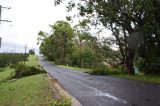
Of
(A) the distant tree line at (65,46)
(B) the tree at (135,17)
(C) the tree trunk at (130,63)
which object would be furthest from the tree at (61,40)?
(B) the tree at (135,17)

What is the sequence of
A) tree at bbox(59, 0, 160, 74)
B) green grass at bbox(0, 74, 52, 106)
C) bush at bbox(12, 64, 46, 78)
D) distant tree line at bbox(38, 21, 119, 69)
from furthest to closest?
distant tree line at bbox(38, 21, 119, 69) → bush at bbox(12, 64, 46, 78) → tree at bbox(59, 0, 160, 74) → green grass at bbox(0, 74, 52, 106)

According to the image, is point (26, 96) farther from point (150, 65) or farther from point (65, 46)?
point (65, 46)

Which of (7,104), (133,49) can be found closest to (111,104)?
(7,104)

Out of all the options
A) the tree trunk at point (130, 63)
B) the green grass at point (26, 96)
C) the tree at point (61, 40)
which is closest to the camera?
the green grass at point (26, 96)

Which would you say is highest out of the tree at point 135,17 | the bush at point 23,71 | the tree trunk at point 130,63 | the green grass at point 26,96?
the tree at point 135,17

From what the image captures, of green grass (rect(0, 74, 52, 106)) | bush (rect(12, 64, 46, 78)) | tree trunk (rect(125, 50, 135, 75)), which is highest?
tree trunk (rect(125, 50, 135, 75))

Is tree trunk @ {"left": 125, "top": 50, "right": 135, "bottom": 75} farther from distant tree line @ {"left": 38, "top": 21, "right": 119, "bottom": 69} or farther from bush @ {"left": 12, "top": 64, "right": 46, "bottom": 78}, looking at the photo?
distant tree line @ {"left": 38, "top": 21, "right": 119, "bottom": 69}

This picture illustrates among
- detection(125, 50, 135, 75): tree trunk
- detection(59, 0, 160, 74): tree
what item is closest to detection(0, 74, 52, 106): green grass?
detection(59, 0, 160, 74): tree

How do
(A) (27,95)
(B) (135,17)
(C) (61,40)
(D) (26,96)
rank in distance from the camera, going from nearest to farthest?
(D) (26,96) < (A) (27,95) < (B) (135,17) < (C) (61,40)

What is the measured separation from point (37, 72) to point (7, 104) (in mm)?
25516

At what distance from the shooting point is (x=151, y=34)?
33.8m

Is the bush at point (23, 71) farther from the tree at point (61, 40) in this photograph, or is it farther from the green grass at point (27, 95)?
the tree at point (61, 40)

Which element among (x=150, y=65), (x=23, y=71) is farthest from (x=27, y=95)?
(x=23, y=71)

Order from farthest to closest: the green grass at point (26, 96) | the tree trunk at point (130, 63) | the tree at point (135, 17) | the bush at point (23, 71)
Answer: the tree trunk at point (130, 63), the bush at point (23, 71), the tree at point (135, 17), the green grass at point (26, 96)
